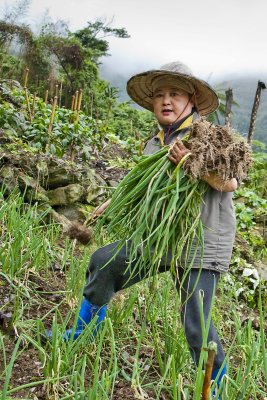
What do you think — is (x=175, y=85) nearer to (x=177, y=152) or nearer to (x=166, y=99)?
(x=166, y=99)

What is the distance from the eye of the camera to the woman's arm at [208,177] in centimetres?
181

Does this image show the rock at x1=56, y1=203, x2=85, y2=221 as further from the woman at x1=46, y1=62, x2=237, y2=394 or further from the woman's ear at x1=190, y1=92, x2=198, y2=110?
the woman's ear at x1=190, y1=92, x2=198, y2=110

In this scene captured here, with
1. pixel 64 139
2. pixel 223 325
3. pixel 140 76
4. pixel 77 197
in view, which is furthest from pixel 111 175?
pixel 140 76

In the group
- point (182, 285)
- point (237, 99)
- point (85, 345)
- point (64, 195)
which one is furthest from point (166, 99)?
point (237, 99)

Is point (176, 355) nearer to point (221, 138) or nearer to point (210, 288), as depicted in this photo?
point (210, 288)

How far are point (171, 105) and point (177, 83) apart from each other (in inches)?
5.0

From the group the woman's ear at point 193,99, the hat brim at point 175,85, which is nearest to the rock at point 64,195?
the hat brim at point 175,85

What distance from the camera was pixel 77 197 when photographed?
4320mm

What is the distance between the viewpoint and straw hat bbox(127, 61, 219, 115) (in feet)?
7.16

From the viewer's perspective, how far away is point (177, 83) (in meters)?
2.24

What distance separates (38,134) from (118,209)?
10.4ft

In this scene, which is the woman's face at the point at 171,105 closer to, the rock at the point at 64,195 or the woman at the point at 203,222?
the woman at the point at 203,222

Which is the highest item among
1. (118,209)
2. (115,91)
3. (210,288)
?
(115,91)

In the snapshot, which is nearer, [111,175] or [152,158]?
[152,158]
